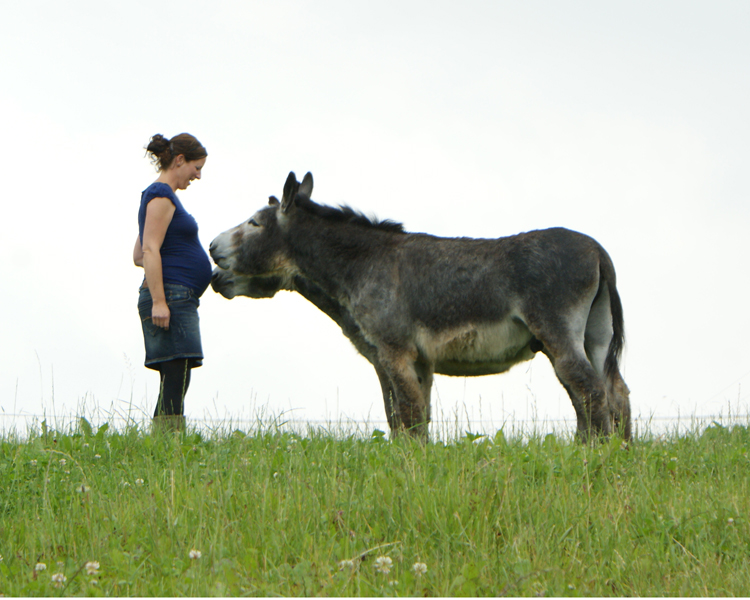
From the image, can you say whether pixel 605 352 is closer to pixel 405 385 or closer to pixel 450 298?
pixel 450 298

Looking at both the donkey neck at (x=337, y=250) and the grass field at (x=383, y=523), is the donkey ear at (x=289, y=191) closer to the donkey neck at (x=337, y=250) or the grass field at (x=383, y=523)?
the donkey neck at (x=337, y=250)

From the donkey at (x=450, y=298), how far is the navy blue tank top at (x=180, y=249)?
1.13 metres

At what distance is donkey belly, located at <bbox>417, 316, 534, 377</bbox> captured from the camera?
688 cm

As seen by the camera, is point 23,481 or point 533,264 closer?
point 23,481

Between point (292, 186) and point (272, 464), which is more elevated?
point (292, 186)

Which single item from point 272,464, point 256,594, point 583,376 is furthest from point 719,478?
point 256,594

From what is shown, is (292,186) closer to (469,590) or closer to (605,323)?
(605,323)

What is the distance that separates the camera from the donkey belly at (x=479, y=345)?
6875mm

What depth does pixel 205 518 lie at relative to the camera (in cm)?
411

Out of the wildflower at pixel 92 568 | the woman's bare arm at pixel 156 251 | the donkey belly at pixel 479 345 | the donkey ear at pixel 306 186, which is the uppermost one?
the donkey ear at pixel 306 186

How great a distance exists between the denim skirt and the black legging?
0.27 ft

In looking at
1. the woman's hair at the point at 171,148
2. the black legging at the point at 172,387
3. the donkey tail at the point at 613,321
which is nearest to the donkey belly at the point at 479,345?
the donkey tail at the point at 613,321

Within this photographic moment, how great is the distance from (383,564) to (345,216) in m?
4.96

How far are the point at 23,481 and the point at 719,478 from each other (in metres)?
5.11
